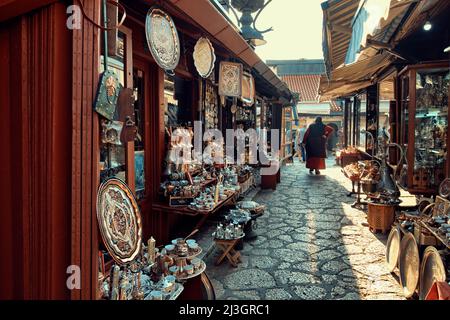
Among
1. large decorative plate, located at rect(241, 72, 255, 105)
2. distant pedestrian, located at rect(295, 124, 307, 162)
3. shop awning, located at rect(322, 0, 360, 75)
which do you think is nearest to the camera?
shop awning, located at rect(322, 0, 360, 75)

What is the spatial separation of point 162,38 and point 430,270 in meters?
3.48

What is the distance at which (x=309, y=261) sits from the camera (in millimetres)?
4656

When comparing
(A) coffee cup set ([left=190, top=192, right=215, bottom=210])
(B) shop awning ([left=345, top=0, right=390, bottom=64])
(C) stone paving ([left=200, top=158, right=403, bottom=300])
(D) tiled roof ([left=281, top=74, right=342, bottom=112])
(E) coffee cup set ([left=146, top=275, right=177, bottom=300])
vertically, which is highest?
(D) tiled roof ([left=281, top=74, right=342, bottom=112])

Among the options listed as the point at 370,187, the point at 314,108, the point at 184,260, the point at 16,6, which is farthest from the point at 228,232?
the point at 314,108

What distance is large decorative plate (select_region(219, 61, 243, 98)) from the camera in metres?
5.53

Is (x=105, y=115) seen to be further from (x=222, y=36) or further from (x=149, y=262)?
(x=222, y=36)

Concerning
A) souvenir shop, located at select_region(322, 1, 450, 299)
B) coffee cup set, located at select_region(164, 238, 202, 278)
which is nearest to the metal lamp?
souvenir shop, located at select_region(322, 1, 450, 299)

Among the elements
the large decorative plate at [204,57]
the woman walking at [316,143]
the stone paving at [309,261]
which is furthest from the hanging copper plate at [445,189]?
the woman walking at [316,143]

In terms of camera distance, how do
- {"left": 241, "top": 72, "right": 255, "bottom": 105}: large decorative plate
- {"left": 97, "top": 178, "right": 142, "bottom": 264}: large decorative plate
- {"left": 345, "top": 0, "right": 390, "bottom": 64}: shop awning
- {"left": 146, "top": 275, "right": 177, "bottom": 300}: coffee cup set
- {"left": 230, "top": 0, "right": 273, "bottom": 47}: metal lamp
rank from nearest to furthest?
1. {"left": 97, "top": 178, "right": 142, "bottom": 264}: large decorative plate
2. {"left": 146, "top": 275, "right": 177, "bottom": 300}: coffee cup set
3. {"left": 345, "top": 0, "right": 390, "bottom": 64}: shop awning
4. {"left": 241, "top": 72, "right": 255, "bottom": 105}: large decorative plate
5. {"left": 230, "top": 0, "right": 273, "bottom": 47}: metal lamp

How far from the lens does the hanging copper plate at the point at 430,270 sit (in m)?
2.93

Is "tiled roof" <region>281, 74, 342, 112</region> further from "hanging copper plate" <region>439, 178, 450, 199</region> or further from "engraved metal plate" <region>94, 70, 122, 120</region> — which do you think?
"engraved metal plate" <region>94, 70, 122, 120</region>

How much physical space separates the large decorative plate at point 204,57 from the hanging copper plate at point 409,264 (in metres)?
3.25

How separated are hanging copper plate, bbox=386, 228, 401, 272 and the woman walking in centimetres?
863

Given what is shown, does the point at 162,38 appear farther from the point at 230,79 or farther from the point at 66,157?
the point at 230,79
